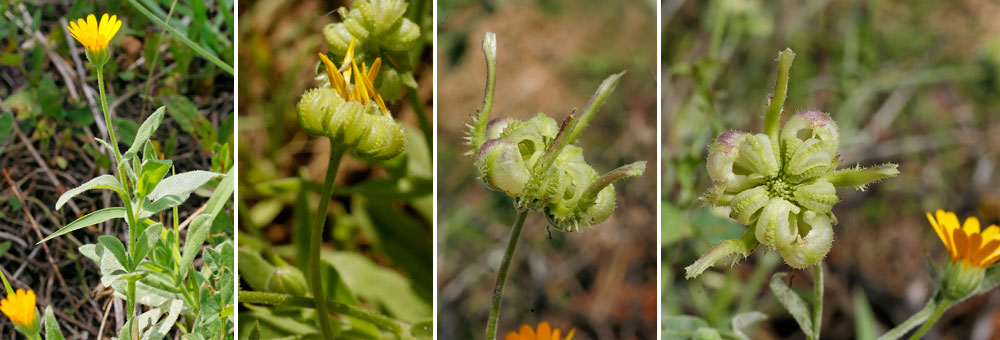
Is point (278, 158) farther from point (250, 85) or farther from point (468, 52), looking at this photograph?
point (468, 52)

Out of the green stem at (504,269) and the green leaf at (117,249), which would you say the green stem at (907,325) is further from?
the green leaf at (117,249)

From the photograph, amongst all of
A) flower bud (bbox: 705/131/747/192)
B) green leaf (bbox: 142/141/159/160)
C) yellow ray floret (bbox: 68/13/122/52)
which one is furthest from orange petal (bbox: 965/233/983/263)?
yellow ray floret (bbox: 68/13/122/52)

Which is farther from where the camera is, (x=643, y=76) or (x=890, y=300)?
(x=890, y=300)

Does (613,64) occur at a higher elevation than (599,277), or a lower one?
higher

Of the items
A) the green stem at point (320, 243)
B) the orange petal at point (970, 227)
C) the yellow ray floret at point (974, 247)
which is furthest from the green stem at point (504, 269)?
the orange petal at point (970, 227)

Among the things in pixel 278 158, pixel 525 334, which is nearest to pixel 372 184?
pixel 278 158

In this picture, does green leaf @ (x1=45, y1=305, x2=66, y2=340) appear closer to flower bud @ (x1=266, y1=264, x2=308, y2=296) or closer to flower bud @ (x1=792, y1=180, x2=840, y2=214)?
flower bud @ (x1=266, y1=264, x2=308, y2=296)

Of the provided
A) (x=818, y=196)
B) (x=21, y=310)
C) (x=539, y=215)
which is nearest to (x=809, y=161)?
(x=818, y=196)
